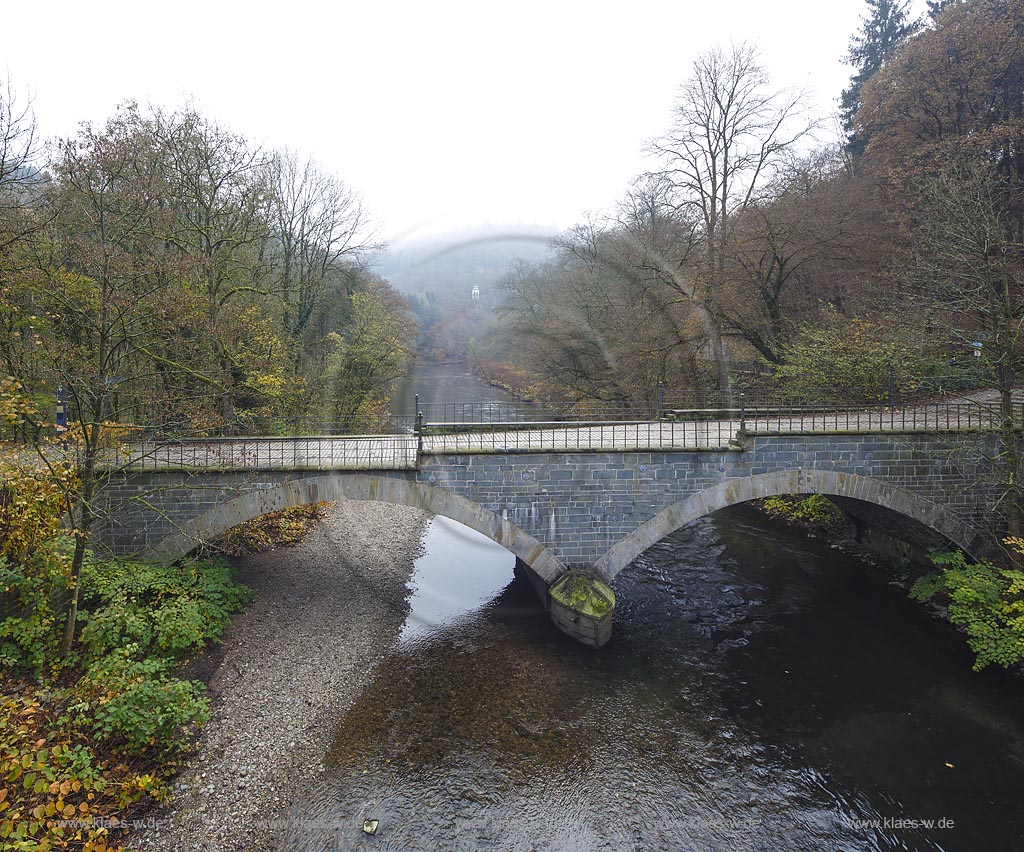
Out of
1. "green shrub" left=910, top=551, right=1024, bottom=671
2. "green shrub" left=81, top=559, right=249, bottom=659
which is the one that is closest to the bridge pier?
"green shrub" left=910, top=551, right=1024, bottom=671

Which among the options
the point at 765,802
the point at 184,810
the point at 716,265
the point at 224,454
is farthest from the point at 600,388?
the point at 184,810

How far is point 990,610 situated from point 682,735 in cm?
571

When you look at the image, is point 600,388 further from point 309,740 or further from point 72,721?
point 72,721

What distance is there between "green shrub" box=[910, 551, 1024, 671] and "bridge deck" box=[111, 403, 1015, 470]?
2.62m

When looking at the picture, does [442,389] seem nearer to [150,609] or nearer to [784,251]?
[784,251]

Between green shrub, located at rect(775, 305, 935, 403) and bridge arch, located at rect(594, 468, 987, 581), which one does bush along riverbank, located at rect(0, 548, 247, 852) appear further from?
green shrub, located at rect(775, 305, 935, 403)

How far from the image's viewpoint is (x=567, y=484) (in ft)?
31.5

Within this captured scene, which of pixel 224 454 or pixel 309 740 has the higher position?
pixel 224 454

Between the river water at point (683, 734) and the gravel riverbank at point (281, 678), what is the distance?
1.42ft

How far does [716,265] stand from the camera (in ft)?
57.0

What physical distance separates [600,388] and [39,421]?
17.2 metres

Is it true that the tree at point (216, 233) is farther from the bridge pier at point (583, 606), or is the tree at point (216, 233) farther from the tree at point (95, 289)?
the bridge pier at point (583, 606)

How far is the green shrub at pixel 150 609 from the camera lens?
7625mm

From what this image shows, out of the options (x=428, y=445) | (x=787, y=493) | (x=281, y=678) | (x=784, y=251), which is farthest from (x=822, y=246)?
(x=281, y=678)
